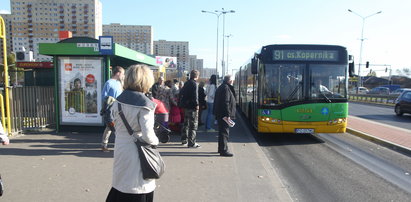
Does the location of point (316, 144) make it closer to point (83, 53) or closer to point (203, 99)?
point (203, 99)

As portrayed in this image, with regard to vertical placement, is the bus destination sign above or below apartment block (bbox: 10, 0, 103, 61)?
below

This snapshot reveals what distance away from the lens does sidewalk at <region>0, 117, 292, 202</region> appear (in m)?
4.16

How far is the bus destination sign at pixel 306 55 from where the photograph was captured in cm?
852

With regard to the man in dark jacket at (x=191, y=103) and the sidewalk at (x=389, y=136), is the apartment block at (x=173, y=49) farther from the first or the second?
the man in dark jacket at (x=191, y=103)

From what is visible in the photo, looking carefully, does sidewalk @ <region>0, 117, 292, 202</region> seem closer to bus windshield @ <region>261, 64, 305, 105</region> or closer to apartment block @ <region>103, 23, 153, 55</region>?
bus windshield @ <region>261, 64, 305, 105</region>

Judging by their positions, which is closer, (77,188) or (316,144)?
(77,188)

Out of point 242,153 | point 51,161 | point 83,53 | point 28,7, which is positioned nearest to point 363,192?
point 242,153

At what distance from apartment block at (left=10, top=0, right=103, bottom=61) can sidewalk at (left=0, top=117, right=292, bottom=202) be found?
111158mm

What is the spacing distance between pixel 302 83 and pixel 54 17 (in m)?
124

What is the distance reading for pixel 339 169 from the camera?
6191 mm

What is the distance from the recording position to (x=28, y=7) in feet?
370

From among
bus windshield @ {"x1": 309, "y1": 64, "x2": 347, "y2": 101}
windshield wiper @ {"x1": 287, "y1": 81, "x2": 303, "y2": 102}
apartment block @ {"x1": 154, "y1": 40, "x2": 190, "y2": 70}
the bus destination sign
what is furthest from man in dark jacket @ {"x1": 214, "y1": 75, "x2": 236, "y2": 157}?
apartment block @ {"x1": 154, "y1": 40, "x2": 190, "y2": 70}

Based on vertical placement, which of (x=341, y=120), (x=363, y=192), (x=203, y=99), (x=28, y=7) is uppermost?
(x=28, y=7)

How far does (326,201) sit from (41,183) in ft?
14.3
